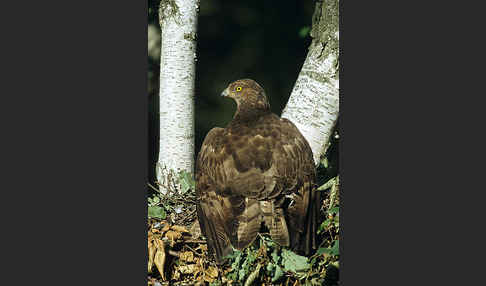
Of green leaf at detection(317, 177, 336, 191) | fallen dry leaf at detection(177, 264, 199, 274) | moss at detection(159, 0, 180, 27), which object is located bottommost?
fallen dry leaf at detection(177, 264, 199, 274)

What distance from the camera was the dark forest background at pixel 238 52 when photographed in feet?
18.0

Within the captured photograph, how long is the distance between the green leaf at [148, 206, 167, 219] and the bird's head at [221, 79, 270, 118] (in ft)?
3.77

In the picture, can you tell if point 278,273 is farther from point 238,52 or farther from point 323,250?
point 238,52

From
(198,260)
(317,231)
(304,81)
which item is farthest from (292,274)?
(304,81)

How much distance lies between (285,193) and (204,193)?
70 cm

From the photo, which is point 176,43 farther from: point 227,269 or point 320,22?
point 227,269

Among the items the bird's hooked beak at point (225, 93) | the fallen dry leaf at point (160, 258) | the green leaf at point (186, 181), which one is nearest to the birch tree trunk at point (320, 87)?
the bird's hooked beak at point (225, 93)

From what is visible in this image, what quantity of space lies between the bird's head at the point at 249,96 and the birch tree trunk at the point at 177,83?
412mm

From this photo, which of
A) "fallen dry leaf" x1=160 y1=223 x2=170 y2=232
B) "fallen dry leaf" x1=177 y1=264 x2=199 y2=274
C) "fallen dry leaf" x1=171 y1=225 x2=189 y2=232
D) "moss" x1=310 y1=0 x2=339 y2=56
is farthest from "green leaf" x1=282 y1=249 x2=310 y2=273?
"moss" x1=310 y1=0 x2=339 y2=56

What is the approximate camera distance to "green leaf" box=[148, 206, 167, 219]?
536 centimetres

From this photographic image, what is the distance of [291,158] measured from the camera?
497 centimetres

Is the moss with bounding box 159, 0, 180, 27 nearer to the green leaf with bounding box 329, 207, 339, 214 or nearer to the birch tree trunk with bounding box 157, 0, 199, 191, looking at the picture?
the birch tree trunk with bounding box 157, 0, 199, 191

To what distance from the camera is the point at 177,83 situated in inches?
212

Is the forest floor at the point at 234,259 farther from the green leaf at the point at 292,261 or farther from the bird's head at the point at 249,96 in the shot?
the bird's head at the point at 249,96
